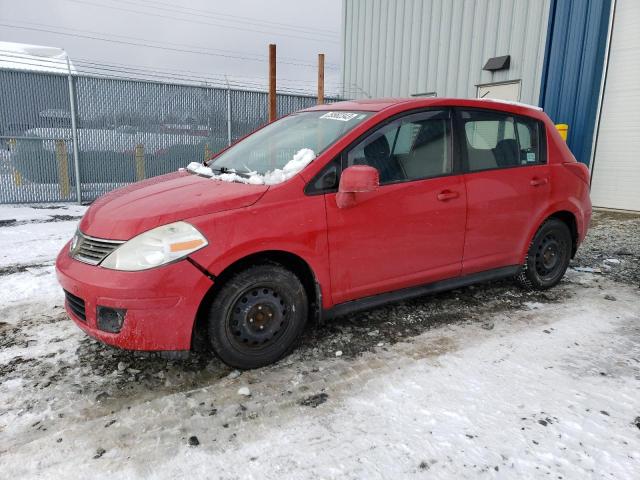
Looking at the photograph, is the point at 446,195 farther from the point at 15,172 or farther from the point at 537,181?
the point at 15,172

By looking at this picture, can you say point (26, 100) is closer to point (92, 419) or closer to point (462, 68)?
point (92, 419)

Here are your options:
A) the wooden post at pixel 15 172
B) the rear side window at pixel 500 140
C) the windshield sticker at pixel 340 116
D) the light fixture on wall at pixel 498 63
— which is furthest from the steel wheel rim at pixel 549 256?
the wooden post at pixel 15 172

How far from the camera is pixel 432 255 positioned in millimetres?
3486

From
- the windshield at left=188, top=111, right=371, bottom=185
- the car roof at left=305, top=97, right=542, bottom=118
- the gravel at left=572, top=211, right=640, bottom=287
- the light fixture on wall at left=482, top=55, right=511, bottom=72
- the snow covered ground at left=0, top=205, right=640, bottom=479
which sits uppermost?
the light fixture on wall at left=482, top=55, right=511, bottom=72

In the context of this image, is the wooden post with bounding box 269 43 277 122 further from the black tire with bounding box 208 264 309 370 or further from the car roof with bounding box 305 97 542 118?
the black tire with bounding box 208 264 309 370

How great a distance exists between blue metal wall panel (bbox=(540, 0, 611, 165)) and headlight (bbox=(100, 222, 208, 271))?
358 inches

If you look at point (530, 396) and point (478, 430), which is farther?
point (530, 396)

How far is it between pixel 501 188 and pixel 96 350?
327 centimetres

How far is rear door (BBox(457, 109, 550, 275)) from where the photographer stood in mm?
3637

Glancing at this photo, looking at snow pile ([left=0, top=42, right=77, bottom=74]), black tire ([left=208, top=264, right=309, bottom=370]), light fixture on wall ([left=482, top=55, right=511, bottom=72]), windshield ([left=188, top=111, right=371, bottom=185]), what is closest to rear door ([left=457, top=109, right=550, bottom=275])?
windshield ([left=188, top=111, right=371, bottom=185])

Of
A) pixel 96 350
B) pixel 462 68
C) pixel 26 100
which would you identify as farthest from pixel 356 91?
pixel 96 350

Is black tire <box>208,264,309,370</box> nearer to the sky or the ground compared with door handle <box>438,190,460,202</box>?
nearer to the ground

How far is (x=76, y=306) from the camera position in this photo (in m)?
2.74

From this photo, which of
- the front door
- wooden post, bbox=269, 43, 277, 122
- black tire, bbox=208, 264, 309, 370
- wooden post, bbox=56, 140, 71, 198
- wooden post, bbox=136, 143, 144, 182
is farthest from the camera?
wooden post, bbox=136, 143, 144, 182
